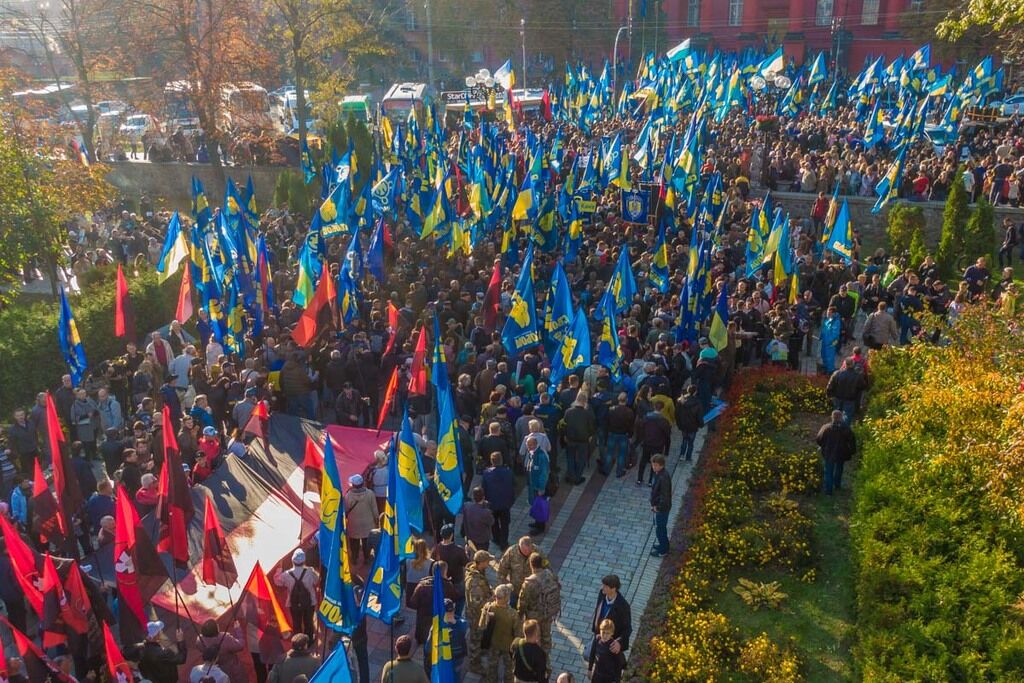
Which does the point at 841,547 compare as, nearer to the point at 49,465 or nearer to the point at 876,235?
the point at 49,465

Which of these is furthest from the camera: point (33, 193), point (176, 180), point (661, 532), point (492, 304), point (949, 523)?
point (176, 180)

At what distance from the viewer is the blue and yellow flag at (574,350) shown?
1293 centimetres

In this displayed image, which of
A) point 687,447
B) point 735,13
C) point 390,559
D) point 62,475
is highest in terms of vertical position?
point 735,13

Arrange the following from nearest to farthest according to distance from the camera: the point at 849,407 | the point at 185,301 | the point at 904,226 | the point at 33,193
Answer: the point at 849,407 < the point at 185,301 < the point at 33,193 < the point at 904,226

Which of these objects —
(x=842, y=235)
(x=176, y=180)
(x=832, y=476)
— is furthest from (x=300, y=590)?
(x=176, y=180)

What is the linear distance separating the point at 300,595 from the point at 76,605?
2039 millimetres

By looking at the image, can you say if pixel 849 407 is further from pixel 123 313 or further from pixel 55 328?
pixel 55 328

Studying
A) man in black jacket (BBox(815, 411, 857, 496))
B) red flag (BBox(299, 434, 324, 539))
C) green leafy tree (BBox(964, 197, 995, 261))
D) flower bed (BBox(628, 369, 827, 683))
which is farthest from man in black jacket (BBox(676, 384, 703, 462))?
green leafy tree (BBox(964, 197, 995, 261))

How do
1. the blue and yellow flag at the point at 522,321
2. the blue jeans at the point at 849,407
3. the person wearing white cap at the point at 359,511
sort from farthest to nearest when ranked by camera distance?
1. the blue jeans at the point at 849,407
2. the blue and yellow flag at the point at 522,321
3. the person wearing white cap at the point at 359,511

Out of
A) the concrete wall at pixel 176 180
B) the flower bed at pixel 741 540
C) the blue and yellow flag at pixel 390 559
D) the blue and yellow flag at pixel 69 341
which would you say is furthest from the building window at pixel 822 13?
the blue and yellow flag at pixel 390 559

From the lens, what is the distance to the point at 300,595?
27.9ft

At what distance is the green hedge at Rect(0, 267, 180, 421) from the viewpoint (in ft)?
53.4

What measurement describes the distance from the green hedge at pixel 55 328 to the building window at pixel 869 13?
50924 mm

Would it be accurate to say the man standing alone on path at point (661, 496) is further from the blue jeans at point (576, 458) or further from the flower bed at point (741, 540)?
the blue jeans at point (576, 458)
